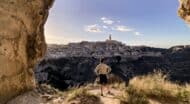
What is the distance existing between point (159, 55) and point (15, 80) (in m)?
66.3

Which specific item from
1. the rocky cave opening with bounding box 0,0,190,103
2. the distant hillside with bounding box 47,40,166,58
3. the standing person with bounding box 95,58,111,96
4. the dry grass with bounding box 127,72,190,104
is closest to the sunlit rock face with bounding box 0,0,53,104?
the rocky cave opening with bounding box 0,0,190,103

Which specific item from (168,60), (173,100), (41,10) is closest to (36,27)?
(41,10)

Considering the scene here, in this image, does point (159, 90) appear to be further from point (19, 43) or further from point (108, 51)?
point (108, 51)

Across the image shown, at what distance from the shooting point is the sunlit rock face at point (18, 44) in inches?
145

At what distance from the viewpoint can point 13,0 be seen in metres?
3.71

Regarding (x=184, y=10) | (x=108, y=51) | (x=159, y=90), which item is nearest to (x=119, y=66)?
(x=108, y=51)

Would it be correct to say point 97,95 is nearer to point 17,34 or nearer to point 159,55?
point 17,34

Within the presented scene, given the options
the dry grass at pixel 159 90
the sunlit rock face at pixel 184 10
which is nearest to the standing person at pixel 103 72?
the dry grass at pixel 159 90

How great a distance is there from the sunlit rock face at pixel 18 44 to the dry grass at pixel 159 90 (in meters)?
11.3

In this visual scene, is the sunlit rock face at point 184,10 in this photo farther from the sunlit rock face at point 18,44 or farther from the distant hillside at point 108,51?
the distant hillside at point 108,51

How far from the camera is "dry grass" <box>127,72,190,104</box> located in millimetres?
15094

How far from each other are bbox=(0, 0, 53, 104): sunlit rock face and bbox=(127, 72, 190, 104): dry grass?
11.3m

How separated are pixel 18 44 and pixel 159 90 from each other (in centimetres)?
1246

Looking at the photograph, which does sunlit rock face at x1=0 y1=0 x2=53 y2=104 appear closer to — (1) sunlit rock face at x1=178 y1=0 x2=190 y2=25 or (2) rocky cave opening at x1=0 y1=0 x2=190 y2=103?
(2) rocky cave opening at x1=0 y1=0 x2=190 y2=103
